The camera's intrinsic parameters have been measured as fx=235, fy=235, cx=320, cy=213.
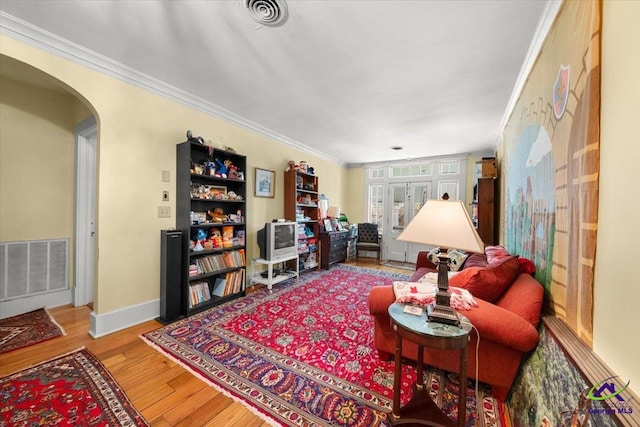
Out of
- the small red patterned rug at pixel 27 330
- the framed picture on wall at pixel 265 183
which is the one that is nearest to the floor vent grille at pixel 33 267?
the small red patterned rug at pixel 27 330

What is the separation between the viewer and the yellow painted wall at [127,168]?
216cm

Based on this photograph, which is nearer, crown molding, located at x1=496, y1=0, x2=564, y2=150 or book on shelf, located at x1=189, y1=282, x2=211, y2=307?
crown molding, located at x1=496, y1=0, x2=564, y2=150

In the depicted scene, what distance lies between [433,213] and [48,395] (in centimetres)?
267

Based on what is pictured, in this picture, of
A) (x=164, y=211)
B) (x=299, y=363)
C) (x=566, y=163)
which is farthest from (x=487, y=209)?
(x=164, y=211)

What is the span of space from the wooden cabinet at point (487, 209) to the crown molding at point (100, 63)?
400 centimetres

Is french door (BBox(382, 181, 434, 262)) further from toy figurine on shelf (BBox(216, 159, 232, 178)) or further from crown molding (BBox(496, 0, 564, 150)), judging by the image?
A: toy figurine on shelf (BBox(216, 159, 232, 178))

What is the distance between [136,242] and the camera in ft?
8.05

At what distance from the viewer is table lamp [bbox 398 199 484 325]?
125cm

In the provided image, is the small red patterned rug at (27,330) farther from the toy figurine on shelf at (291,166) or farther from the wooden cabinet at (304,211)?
the toy figurine on shelf at (291,166)

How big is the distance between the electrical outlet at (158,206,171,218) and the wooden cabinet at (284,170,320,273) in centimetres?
197

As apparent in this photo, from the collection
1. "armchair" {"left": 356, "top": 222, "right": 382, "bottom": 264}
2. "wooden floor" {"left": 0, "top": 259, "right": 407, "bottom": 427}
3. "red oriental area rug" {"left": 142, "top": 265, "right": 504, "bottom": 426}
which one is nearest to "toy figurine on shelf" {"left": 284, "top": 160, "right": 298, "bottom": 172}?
"red oriental area rug" {"left": 142, "top": 265, "right": 504, "bottom": 426}

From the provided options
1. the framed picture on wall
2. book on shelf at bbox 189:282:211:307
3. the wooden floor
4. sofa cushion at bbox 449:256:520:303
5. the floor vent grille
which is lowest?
the wooden floor

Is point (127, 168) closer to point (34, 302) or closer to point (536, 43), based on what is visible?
point (34, 302)

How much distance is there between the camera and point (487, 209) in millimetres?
3867
